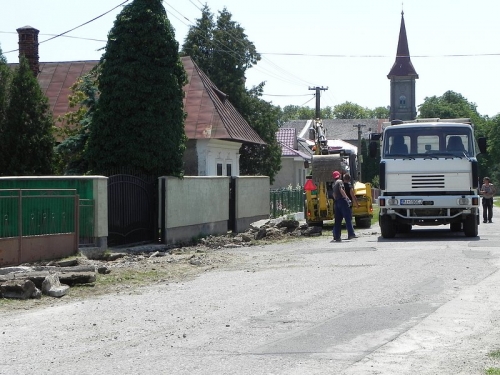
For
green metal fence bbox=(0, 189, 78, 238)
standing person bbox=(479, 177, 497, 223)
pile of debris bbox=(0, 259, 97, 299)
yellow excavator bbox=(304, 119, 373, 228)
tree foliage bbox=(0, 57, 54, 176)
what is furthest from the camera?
standing person bbox=(479, 177, 497, 223)

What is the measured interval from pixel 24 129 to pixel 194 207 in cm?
631

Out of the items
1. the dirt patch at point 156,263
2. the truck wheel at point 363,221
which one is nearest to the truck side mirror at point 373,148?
the dirt patch at point 156,263

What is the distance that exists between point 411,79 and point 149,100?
3975 inches

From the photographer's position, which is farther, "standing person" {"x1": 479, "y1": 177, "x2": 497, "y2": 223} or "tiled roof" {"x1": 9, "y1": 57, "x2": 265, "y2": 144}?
"tiled roof" {"x1": 9, "y1": 57, "x2": 265, "y2": 144}

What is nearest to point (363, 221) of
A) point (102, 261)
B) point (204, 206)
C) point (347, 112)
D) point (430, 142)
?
point (204, 206)

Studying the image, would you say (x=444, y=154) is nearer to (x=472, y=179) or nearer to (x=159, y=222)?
(x=472, y=179)

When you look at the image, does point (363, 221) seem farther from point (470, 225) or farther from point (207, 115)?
point (207, 115)

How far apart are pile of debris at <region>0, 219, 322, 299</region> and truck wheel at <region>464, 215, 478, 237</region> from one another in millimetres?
4931

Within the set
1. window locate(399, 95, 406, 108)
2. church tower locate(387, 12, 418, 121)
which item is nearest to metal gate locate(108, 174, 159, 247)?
church tower locate(387, 12, 418, 121)

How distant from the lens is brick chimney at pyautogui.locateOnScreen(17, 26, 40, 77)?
109 ft

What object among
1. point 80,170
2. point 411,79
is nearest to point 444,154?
point 80,170

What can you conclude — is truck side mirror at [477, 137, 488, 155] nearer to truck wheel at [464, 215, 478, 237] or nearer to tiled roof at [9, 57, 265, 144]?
truck wheel at [464, 215, 478, 237]

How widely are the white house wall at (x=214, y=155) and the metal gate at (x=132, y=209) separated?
10.8 metres

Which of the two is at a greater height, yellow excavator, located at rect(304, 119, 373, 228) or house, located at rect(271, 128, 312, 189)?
house, located at rect(271, 128, 312, 189)
